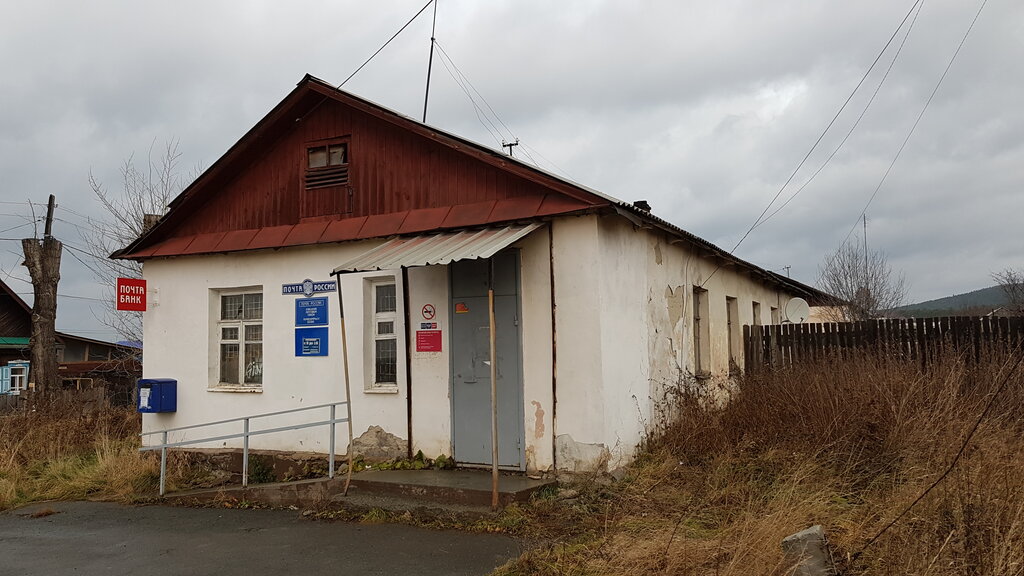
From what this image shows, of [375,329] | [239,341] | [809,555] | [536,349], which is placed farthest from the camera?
[239,341]

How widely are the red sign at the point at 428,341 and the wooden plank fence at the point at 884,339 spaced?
5.31m

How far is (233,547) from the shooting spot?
7.23 metres

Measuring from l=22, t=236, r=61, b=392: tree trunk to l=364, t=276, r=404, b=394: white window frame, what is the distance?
34.8 feet

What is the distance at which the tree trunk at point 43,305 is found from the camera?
54.9 ft

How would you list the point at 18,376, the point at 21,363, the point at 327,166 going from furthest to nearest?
the point at 18,376, the point at 21,363, the point at 327,166

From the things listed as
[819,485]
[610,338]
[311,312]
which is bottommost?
[819,485]

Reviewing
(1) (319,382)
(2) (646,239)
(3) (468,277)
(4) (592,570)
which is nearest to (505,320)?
(3) (468,277)

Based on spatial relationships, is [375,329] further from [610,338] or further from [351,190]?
[610,338]

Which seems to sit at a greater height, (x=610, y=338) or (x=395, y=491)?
(x=610, y=338)

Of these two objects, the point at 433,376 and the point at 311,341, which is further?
the point at 311,341

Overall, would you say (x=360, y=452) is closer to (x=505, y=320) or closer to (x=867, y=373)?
(x=505, y=320)

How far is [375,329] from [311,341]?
1.02 m

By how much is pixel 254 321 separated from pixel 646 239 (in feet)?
18.9

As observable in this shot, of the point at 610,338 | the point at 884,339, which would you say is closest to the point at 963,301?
the point at 884,339
